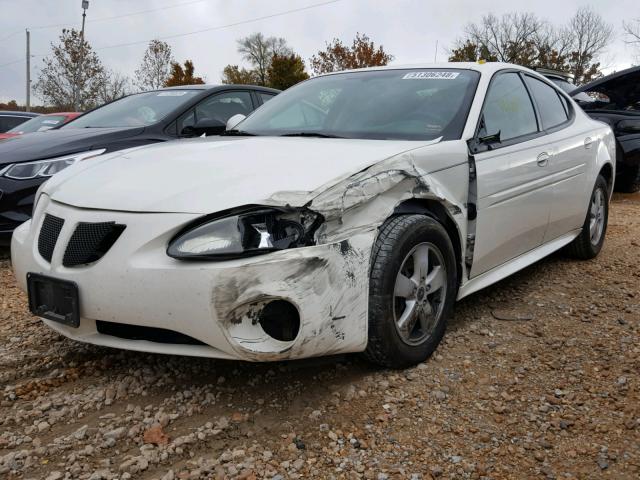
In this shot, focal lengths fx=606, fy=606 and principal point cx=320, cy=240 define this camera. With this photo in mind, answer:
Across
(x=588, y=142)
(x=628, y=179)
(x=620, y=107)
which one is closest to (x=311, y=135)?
(x=588, y=142)

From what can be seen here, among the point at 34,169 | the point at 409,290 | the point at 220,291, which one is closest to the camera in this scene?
the point at 220,291

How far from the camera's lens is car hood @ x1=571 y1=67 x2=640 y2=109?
6.58 metres

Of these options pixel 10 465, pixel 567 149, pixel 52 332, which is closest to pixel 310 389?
pixel 10 465

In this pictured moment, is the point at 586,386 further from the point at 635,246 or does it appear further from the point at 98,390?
the point at 635,246

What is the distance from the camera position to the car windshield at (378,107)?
3059 millimetres

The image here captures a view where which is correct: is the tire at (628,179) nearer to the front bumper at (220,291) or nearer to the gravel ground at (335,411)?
the gravel ground at (335,411)

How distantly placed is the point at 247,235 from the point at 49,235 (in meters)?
0.93

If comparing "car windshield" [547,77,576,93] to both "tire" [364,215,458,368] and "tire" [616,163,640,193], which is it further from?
"tire" [364,215,458,368]

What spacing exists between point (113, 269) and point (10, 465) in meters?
0.72

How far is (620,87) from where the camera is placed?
690 centimetres

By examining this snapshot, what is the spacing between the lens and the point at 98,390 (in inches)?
98.6

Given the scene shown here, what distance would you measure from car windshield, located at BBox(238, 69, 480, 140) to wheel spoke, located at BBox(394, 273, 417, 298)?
729mm

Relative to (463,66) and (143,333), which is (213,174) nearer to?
(143,333)

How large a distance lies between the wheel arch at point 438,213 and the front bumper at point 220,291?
14.8 inches
